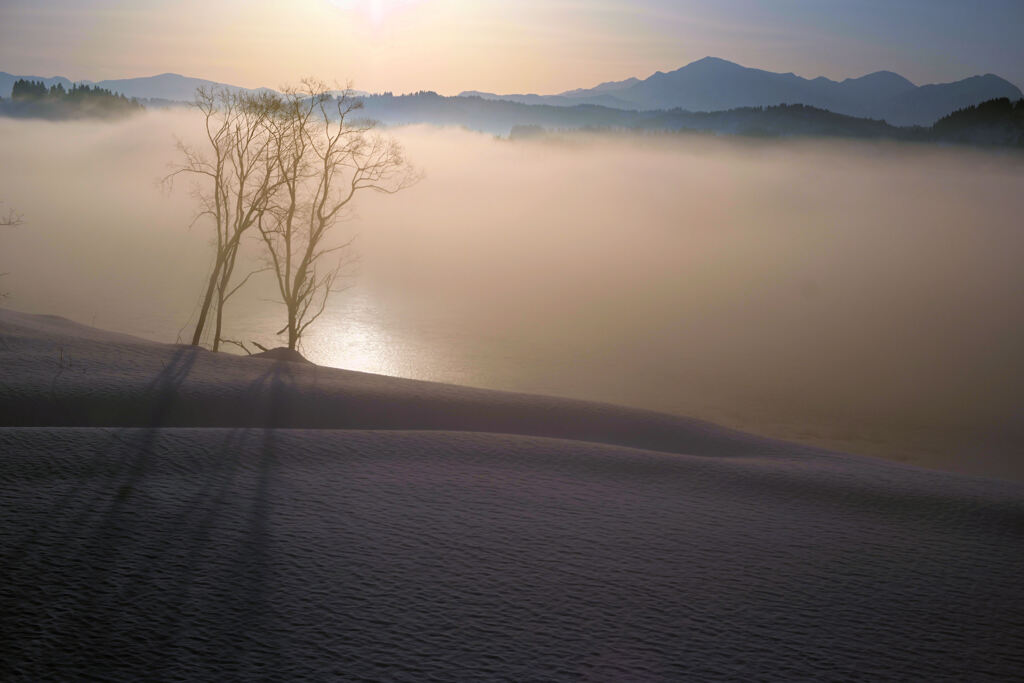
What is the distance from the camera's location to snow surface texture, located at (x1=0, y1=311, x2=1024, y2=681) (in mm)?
4789

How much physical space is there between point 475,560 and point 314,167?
69.2ft

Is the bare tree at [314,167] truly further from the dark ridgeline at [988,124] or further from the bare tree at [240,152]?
the dark ridgeline at [988,124]

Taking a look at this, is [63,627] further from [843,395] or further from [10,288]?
[10,288]

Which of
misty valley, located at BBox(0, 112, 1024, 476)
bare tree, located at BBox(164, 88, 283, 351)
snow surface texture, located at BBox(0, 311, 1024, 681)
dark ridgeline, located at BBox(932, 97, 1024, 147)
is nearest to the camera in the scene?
snow surface texture, located at BBox(0, 311, 1024, 681)

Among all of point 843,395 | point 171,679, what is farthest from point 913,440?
point 171,679

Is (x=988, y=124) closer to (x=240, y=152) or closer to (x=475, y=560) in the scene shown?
(x=240, y=152)

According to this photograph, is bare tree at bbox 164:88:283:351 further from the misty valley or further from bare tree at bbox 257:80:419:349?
the misty valley

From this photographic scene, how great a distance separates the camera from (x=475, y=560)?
6.16m

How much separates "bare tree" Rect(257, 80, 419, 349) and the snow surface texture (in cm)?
1477

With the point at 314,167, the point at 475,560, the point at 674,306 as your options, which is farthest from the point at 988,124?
the point at 475,560

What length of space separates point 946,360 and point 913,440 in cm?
2925

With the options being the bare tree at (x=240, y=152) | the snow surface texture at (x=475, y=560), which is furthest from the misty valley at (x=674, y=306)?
the snow surface texture at (x=475, y=560)

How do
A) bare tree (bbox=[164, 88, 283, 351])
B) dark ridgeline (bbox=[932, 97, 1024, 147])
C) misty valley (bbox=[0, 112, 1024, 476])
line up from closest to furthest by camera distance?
bare tree (bbox=[164, 88, 283, 351]) → misty valley (bbox=[0, 112, 1024, 476]) → dark ridgeline (bbox=[932, 97, 1024, 147])

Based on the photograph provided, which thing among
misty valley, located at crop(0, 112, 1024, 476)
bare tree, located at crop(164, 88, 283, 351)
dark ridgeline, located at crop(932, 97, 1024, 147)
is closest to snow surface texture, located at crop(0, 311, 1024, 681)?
bare tree, located at crop(164, 88, 283, 351)
